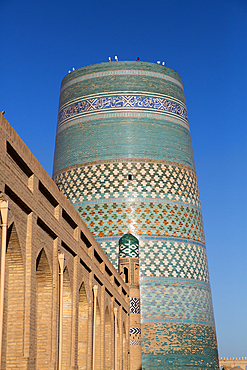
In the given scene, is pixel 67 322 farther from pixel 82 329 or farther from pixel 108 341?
pixel 108 341

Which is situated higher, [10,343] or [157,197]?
[157,197]

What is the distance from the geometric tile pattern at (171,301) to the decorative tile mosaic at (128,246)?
25.3 inches

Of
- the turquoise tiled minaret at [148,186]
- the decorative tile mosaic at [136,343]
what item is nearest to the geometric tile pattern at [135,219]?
the turquoise tiled minaret at [148,186]

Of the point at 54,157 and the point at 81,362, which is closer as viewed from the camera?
the point at 81,362

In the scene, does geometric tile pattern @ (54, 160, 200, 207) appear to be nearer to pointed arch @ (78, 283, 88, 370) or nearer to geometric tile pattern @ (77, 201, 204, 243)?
geometric tile pattern @ (77, 201, 204, 243)

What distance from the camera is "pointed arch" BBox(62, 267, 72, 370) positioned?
6958 millimetres

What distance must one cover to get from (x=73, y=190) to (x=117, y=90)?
260 centimetres

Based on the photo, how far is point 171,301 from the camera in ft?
38.6

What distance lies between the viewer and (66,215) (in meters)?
7.14

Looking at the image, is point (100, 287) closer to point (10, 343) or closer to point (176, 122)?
point (10, 343)

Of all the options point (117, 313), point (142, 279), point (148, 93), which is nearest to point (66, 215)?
point (117, 313)

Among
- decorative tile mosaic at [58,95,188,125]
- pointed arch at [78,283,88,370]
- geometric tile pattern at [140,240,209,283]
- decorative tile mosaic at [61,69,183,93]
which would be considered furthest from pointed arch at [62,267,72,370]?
decorative tile mosaic at [61,69,183,93]

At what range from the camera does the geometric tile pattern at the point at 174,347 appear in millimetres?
11305

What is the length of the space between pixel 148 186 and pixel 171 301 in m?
2.55
